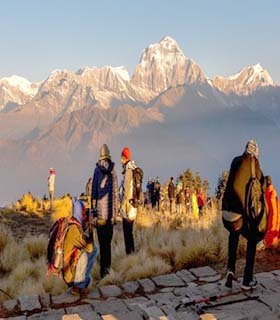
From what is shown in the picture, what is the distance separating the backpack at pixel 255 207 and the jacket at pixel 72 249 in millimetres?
2245

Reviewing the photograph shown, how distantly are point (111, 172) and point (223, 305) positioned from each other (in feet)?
9.35

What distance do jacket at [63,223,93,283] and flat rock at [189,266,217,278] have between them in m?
1.74

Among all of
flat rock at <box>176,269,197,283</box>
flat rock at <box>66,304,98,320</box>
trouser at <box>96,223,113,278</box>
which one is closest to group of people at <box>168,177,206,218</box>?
trouser at <box>96,223,113,278</box>

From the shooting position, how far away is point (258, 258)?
8.20 m

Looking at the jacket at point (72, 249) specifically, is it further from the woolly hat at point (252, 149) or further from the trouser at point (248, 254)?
the woolly hat at point (252, 149)

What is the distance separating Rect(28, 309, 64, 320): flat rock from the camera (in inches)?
226

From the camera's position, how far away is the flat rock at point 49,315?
575 cm

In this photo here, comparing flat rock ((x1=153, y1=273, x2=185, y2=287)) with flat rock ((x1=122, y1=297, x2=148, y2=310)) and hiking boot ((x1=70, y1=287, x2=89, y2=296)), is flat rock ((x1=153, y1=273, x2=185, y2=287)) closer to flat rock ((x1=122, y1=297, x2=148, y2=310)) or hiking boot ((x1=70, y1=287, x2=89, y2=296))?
flat rock ((x1=122, y1=297, x2=148, y2=310))

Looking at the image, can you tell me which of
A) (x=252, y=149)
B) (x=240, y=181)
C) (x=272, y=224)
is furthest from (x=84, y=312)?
(x=272, y=224)

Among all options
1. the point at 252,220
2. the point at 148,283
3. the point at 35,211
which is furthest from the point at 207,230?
the point at 35,211

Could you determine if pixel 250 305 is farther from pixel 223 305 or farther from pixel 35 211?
pixel 35 211

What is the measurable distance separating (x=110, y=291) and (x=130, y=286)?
30 centimetres

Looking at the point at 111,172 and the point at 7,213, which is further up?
the point at 111,172

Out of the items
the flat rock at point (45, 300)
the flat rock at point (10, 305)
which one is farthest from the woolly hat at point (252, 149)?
the flat rock at point (10, 305)
